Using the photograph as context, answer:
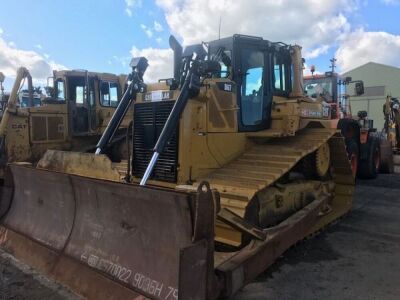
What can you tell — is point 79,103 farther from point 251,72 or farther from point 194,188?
point 194,188

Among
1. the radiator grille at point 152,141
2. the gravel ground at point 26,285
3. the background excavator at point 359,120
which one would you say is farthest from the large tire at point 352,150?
the gravel ground at point 26,285

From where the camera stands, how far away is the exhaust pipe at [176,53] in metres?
5.73

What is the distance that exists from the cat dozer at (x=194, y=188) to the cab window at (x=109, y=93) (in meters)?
4.81

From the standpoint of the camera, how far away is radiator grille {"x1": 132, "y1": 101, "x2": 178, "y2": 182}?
5.21 m

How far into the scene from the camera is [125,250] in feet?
12.6

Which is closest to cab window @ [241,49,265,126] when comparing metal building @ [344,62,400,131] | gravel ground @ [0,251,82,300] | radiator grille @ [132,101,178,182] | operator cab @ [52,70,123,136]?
radiator grille @ [132,101,178,182]

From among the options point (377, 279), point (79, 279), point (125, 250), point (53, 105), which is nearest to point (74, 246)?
point (79, 279)

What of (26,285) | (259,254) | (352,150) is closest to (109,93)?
(352,150)

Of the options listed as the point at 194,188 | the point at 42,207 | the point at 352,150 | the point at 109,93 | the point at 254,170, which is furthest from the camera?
the point at 109,93

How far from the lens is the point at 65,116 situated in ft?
34.9

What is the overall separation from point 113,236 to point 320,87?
9106 mm

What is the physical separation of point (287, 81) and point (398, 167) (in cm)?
923

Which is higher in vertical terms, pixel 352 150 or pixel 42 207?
pixel 352 150

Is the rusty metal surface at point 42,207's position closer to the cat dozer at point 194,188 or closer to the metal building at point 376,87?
the cat dozer at point 194,188
